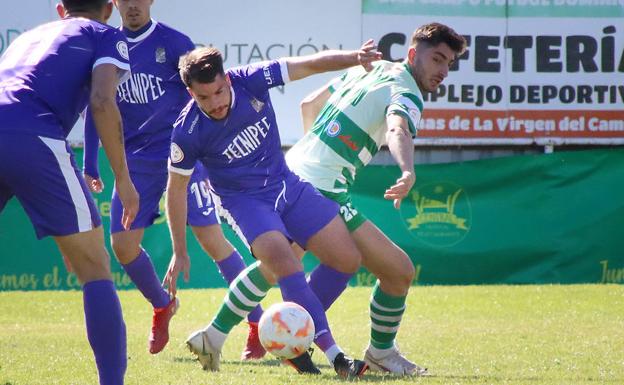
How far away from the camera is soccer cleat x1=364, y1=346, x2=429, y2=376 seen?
255 inches

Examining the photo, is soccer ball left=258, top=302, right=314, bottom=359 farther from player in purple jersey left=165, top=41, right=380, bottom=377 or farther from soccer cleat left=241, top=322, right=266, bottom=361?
soccer cleat left=241, top=322, right=266, bottom=361

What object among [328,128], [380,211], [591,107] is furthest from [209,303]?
[591,107]

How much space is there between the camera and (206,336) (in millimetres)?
6570

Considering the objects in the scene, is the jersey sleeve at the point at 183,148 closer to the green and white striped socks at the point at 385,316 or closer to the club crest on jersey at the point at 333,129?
the club crest on jersey at the point at 333,129

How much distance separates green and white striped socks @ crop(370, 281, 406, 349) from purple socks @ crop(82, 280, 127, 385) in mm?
2022

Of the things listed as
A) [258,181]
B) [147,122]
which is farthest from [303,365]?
[147,122]

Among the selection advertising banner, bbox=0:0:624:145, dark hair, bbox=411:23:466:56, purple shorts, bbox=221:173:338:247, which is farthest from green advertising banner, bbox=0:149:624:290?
purple shorts, bbox=221:173:338:247

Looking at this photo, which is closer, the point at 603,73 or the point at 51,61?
the point at 51,61

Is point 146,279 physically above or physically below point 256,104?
below

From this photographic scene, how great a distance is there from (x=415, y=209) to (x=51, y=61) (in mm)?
8698

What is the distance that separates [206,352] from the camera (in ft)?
21.4

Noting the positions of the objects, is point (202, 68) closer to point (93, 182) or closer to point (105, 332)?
point (105, 332)

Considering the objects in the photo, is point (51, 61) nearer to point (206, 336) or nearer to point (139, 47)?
point (206, 336)

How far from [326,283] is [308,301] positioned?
0.72m
